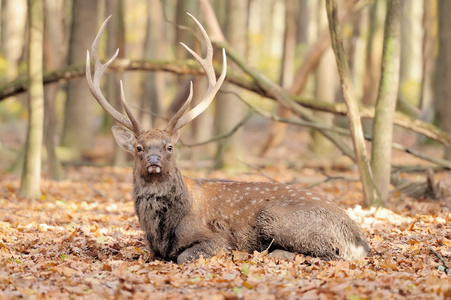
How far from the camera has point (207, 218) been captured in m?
7.24

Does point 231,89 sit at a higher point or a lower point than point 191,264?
higher

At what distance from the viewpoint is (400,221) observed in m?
8.71

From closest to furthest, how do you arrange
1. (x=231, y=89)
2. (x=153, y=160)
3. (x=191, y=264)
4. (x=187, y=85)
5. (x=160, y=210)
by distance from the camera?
(x=191, y=264)
(x=153, y=160)
(x=160, y=210)
(x=187, y=85)
(x=231, y=89)

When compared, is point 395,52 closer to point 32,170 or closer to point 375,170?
point 375,170

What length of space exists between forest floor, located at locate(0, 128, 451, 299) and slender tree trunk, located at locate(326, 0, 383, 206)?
38 cm

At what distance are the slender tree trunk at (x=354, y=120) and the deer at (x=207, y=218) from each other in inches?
92.1

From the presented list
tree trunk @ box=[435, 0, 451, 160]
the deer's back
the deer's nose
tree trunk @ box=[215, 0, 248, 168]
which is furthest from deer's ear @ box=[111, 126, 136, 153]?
tree trunk @ box=[435, 0, 451, 160]

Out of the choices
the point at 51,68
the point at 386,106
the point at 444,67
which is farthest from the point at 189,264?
the point at 444,67

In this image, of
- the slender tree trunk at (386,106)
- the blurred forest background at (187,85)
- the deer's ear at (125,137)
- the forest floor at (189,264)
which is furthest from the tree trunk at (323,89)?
the deer's ear at (125,137)

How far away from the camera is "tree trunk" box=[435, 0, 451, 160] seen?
15.5 meters

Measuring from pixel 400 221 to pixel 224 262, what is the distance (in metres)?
3.42

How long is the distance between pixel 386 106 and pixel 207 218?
398cm

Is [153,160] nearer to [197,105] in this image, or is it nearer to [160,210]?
[160,210]

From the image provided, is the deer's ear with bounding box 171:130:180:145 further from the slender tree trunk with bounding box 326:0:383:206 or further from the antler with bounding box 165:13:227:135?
the slender tree trunk with bounding box 326:0:383:206
